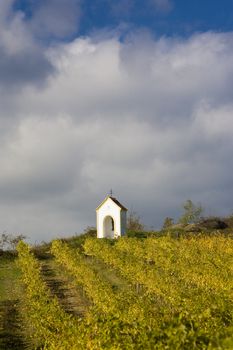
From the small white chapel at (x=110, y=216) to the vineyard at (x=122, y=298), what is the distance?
98.4 inches

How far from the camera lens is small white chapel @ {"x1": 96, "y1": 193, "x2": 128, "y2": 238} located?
1818 inches

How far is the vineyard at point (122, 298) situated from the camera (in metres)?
11.2

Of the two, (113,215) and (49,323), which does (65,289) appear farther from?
(113,215)

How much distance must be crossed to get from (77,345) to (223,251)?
22.6 metres

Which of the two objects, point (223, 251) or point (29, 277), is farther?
point (223, 251)

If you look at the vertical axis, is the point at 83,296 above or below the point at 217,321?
above

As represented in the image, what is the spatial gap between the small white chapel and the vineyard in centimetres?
250

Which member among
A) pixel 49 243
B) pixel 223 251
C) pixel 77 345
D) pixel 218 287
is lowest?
pixel 77 345

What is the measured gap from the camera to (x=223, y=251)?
33.9 m

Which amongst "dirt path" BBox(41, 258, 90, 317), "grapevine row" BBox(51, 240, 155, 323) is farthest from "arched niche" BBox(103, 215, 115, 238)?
"grapevine row" BBox(51, 240, 155, 323)

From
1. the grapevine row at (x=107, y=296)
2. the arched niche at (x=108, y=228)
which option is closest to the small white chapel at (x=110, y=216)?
Result: the arched niche at (x=108, y=228)

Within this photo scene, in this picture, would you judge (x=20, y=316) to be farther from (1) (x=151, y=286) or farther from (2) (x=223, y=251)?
(2) (x=223, y=251)

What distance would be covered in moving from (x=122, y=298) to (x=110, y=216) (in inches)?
1140

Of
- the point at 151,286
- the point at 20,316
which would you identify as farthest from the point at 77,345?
the point at 151,286
